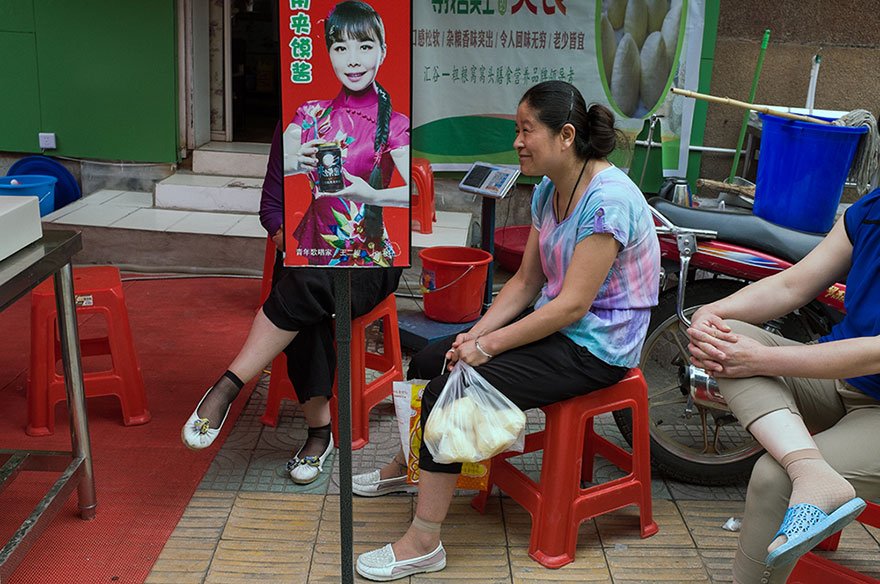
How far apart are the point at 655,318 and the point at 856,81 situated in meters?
2.90

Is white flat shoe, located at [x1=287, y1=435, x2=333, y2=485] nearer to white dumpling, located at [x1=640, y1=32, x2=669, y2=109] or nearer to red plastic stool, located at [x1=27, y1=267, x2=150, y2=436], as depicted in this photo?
red plastic stool, located at [x1=27, y1=267, x2=150, y2=436]

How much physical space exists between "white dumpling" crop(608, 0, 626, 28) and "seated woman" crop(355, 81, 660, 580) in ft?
9.39

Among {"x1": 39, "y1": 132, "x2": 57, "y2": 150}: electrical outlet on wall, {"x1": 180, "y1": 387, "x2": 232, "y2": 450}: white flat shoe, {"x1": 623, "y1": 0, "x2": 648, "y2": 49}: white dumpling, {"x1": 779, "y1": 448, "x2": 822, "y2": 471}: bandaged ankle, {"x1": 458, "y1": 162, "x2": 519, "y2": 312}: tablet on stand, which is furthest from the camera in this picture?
{"x1": 39, "y1": 132, "x2": 57, "y2": 150}: electrical outlet on wall

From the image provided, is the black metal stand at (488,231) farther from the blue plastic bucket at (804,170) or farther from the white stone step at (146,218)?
the white stone step at (146,218)

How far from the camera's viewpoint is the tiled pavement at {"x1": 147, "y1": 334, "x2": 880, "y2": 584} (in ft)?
8.73

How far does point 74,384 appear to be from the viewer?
2734mm

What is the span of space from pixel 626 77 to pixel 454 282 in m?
2.14

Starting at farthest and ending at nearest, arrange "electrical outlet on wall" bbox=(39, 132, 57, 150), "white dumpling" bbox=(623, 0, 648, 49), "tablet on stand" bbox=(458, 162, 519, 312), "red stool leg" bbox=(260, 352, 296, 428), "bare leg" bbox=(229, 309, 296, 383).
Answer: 1. "electrical outlet on wall" bbox=(39, 132, 57, 150)
2. "white dumpling" bbox=(623, 0, 648, 49)
3. "tablet on stand" bbox=(458, 162, 519, 312)
4. "red stool leg" bbox=(260, 352, 296, 428)
5. "bare leg" bbox=(229, 309, 296, 383)

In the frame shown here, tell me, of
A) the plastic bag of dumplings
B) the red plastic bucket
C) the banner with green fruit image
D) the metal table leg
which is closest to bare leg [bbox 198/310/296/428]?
the metal table leg

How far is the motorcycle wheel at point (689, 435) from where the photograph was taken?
3154mm

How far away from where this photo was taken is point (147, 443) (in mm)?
3344

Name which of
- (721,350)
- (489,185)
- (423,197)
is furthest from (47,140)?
(721,350)

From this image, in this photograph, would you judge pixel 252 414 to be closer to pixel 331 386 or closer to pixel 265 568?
pixel 331 386

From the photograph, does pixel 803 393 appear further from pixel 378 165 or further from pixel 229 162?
pixel 229 162
